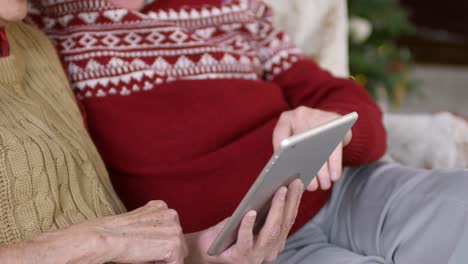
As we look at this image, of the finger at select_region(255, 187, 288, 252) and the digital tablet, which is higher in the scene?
the digital tablet

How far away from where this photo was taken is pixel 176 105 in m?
1.11

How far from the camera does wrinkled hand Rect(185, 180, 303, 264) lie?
31.9 inches

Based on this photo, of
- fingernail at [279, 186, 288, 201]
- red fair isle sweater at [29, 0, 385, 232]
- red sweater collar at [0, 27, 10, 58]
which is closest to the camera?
fingernail at [279, 186, 288, 201]

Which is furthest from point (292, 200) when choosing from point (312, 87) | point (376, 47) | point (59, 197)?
point (376, 47)

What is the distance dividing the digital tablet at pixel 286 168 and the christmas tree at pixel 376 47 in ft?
5.01

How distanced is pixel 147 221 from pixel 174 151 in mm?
313

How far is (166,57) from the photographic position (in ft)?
3.76

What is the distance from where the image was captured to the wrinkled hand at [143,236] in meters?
0.74

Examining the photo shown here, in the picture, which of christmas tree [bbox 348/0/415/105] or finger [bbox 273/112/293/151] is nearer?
finger [bbox 273/112/293/151]

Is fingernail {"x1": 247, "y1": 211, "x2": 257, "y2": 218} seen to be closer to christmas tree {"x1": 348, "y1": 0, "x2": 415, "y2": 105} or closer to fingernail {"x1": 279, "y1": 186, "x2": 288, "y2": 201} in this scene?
fingernail {"x1": 279, "y1": 186, "x2": 288, "y2": 201}

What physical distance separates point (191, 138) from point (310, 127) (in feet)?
0.70

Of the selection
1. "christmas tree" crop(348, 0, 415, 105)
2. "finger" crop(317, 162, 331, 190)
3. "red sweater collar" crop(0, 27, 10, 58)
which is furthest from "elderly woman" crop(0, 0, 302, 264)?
"christmas tree" crop(348, 0, 415, 105)

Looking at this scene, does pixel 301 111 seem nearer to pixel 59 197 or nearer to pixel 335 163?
pixel 335 163

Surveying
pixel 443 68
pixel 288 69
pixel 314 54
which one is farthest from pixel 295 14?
pixel 443 68
